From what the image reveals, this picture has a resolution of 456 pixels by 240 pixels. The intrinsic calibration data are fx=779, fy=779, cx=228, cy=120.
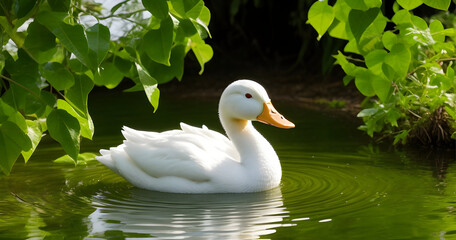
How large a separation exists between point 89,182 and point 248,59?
6.62m

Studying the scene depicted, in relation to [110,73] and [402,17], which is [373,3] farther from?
[110,73]

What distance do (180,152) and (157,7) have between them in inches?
78.3

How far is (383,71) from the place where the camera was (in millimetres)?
3092

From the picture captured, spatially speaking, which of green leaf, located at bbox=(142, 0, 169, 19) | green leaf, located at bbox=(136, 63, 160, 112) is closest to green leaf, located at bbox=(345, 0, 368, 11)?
green leaf, located at bbox=(142, 0, 169, 19)

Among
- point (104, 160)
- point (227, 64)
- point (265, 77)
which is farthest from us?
point (227, 64)

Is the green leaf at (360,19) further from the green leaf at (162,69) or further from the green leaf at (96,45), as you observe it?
the green leaf at (162,69)

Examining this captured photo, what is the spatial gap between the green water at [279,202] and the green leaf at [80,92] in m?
0.88

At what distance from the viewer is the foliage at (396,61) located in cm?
281

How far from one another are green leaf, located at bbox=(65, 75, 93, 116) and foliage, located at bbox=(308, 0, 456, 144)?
0.88m

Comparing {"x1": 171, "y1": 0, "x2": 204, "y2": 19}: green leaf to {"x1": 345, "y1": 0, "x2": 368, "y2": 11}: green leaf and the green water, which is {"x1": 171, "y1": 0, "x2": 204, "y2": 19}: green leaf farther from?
the green water

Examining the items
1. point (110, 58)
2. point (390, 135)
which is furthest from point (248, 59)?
point (110, 58)

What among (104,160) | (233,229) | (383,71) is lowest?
(233,229)

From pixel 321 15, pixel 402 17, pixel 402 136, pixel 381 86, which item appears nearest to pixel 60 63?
pixel 321 15

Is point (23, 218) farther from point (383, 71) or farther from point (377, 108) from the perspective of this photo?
point (377, 108)
